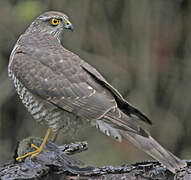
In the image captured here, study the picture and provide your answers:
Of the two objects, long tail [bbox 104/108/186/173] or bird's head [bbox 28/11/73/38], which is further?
bird's head [bbox 28/11/73/38]

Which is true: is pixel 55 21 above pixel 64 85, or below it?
above

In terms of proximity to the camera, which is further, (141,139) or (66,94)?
(66,94)

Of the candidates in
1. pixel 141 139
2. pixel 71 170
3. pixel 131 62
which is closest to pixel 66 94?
pixel 71 170

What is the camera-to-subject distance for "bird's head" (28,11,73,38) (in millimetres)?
5203

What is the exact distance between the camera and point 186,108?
7641mm

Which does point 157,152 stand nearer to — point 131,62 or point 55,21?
point 55,21

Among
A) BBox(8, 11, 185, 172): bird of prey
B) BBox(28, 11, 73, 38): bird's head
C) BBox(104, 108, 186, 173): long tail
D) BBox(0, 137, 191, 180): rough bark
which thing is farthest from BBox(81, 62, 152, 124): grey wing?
BBox(28, 11, 73, 38): bird's head

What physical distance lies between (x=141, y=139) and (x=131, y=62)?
3545 millimetres

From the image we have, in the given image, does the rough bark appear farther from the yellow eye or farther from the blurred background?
the blurred background

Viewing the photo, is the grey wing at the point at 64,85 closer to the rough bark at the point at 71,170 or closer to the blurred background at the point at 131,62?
the rough bark at the point at 71,170

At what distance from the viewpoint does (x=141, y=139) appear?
4.11 m

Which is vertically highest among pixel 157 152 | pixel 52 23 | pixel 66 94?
pixel 52 23

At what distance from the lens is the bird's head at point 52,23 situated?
17.1 ft

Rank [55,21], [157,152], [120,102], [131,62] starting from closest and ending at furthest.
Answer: [157,152] < [120,102] < [55,21] < [131,62]
